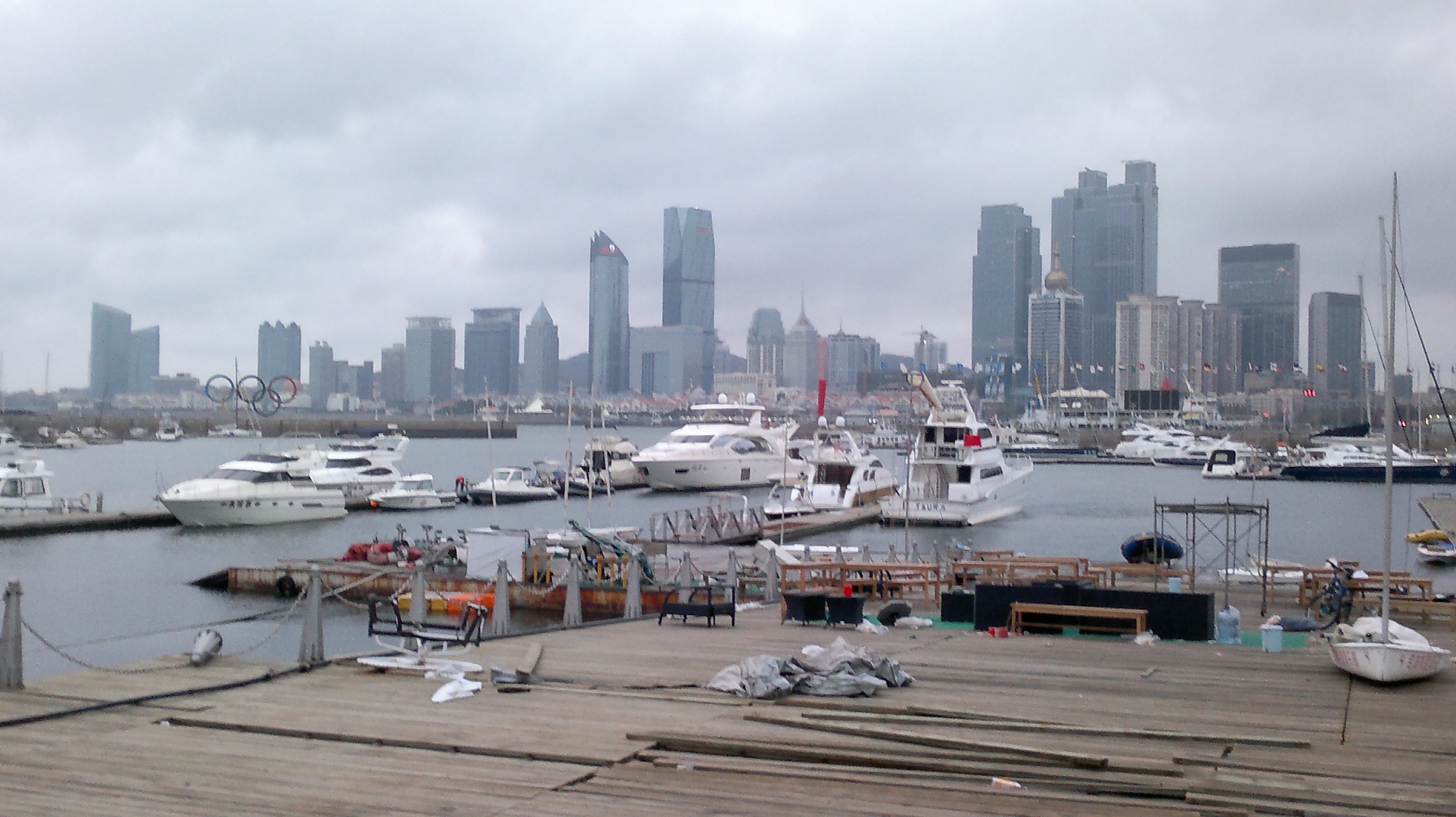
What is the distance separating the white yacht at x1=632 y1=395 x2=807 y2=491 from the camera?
251 feet

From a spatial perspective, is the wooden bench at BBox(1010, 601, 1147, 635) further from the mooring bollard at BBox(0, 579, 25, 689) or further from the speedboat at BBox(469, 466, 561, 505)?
the speedboat at BBox(469, 466, 561, 505)

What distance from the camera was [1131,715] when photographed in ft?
28.2

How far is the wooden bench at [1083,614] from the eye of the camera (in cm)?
1323

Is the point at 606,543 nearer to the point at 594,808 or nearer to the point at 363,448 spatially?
the point at 594,808

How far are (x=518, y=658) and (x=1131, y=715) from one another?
5.38 metres

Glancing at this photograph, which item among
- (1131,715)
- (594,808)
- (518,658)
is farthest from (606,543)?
(594,808)

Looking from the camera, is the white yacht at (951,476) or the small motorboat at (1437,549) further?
the white yacht at (951,476)

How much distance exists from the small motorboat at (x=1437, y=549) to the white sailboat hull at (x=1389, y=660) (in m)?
37.6

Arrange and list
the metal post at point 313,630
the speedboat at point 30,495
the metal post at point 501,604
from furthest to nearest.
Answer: the speedboat at point 30,495
the metal post at point 501,604
the metal post at point 313,630

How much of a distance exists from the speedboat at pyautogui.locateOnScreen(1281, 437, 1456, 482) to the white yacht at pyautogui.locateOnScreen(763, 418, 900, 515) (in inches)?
1802

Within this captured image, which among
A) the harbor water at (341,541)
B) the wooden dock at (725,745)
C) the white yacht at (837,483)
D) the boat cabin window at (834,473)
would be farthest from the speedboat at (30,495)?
the wooden dock at (725,745)

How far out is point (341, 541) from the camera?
157ft

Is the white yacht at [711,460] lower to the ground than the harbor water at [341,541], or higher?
higher

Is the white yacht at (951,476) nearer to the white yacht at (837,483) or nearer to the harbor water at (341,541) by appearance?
the harbor water at (341,541)
